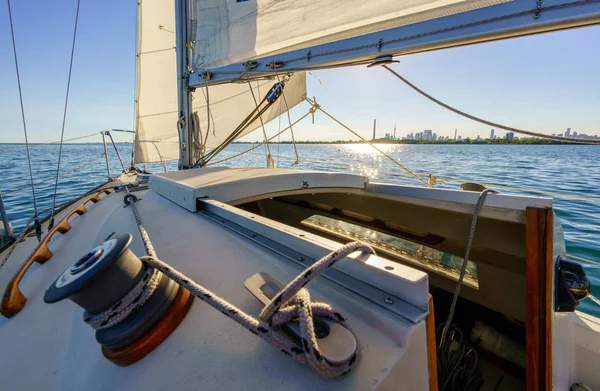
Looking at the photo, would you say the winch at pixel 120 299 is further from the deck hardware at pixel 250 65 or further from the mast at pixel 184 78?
the mast at pixel 184 78

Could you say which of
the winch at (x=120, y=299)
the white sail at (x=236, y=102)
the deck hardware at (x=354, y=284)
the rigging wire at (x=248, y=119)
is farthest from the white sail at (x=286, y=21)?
the winch at (x=120, y=299)

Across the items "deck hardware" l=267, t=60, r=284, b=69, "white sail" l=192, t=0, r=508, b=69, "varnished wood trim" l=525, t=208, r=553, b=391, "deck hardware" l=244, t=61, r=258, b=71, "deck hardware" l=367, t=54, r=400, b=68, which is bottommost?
"varnished wood trim" l=525, t=208, r=553, b=391

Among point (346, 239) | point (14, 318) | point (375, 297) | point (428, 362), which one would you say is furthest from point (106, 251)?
point (346, 239)

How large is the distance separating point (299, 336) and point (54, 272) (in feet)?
4.93

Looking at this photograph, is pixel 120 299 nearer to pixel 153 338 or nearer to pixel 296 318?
pixel 153 338

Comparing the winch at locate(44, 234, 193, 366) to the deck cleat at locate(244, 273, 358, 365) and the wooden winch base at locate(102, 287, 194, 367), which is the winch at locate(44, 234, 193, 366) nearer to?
the wooden winch base at locate(102, 287, 194, 367)

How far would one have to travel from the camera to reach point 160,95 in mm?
5266

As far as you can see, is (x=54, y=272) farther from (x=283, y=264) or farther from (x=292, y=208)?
(x=292, y=208)

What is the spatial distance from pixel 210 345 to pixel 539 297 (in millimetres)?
→ 1076

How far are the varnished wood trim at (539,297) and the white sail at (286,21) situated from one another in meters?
0.94

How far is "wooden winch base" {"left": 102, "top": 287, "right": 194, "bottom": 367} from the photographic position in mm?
612

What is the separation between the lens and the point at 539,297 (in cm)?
96

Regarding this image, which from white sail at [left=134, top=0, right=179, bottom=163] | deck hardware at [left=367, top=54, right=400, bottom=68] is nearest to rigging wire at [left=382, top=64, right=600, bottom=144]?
deck hardware at [left=367, top=54, right=400, bottom=68]

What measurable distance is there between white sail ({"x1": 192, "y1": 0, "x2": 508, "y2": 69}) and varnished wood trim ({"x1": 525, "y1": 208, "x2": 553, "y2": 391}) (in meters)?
0.94
